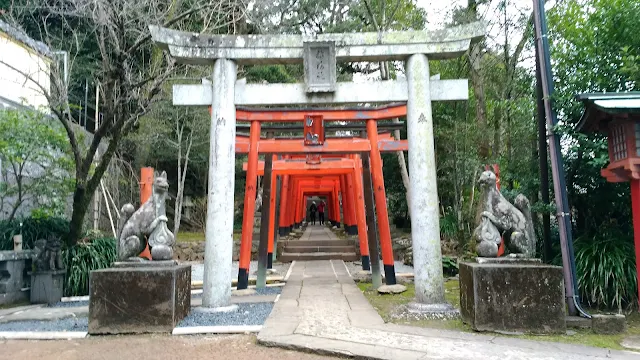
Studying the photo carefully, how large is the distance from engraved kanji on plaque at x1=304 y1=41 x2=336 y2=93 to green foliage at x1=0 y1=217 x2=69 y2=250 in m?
6.03

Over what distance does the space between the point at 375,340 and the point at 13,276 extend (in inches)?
273

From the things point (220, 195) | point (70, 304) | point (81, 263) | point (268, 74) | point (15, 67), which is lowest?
point (70, 304)

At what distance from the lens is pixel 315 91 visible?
677cm

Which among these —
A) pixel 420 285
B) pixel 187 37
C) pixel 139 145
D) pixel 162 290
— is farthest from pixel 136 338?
pixel 139 145

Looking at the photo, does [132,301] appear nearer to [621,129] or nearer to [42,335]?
[42,335]

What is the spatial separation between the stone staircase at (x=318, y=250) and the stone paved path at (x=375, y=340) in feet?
24.6

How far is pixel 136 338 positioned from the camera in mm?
5238

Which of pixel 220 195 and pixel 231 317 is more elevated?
pixel 220 195

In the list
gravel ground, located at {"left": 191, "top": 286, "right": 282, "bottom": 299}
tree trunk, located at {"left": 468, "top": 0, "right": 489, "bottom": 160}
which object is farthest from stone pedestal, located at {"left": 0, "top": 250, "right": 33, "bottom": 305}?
tree trunk, located at {"left": 468, "top": 0, "right": 489, "bottom": 160}

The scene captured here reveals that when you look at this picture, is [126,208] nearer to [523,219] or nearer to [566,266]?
[523,219]

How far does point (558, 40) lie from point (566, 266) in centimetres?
427

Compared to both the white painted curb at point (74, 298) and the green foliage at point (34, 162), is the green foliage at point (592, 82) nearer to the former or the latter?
the white painted curb at point (74, 298)

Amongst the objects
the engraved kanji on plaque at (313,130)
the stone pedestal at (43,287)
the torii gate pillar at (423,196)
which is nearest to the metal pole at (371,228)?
the engraved kanji on plaque at (313,130)

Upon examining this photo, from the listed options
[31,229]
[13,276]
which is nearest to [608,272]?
[13,276]
